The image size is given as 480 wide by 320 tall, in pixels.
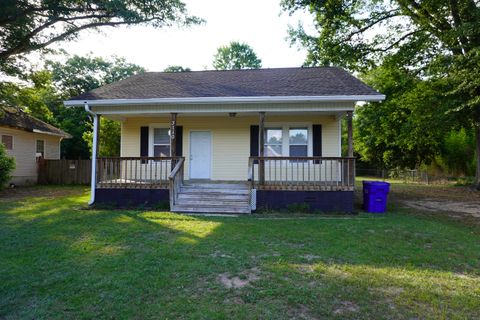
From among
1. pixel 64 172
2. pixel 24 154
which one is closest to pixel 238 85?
pixel 64 172

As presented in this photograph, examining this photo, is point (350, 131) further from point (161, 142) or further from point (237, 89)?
point (161, 142)

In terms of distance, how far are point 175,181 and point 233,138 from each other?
307 cm

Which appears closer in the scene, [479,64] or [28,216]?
[28,216]

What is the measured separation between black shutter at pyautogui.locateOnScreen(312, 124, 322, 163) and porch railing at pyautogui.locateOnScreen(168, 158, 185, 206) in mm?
4564

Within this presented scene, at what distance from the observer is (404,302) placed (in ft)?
10.4

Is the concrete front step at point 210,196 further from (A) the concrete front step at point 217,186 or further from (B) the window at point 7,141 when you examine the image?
(B) the window at point 7,141

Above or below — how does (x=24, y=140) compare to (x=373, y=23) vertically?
below

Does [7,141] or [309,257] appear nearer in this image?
[309,257]

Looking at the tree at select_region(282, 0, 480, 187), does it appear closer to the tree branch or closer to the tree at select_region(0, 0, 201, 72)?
the tree branch

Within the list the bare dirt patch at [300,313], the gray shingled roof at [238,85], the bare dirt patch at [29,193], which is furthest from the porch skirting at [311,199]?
the bare dirt patch at [29,193]

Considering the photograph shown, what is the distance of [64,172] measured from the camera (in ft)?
56.9

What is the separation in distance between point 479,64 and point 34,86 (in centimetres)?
1991

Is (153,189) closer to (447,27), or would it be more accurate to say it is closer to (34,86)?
(34,86)

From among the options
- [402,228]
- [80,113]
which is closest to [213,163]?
[402,228]
